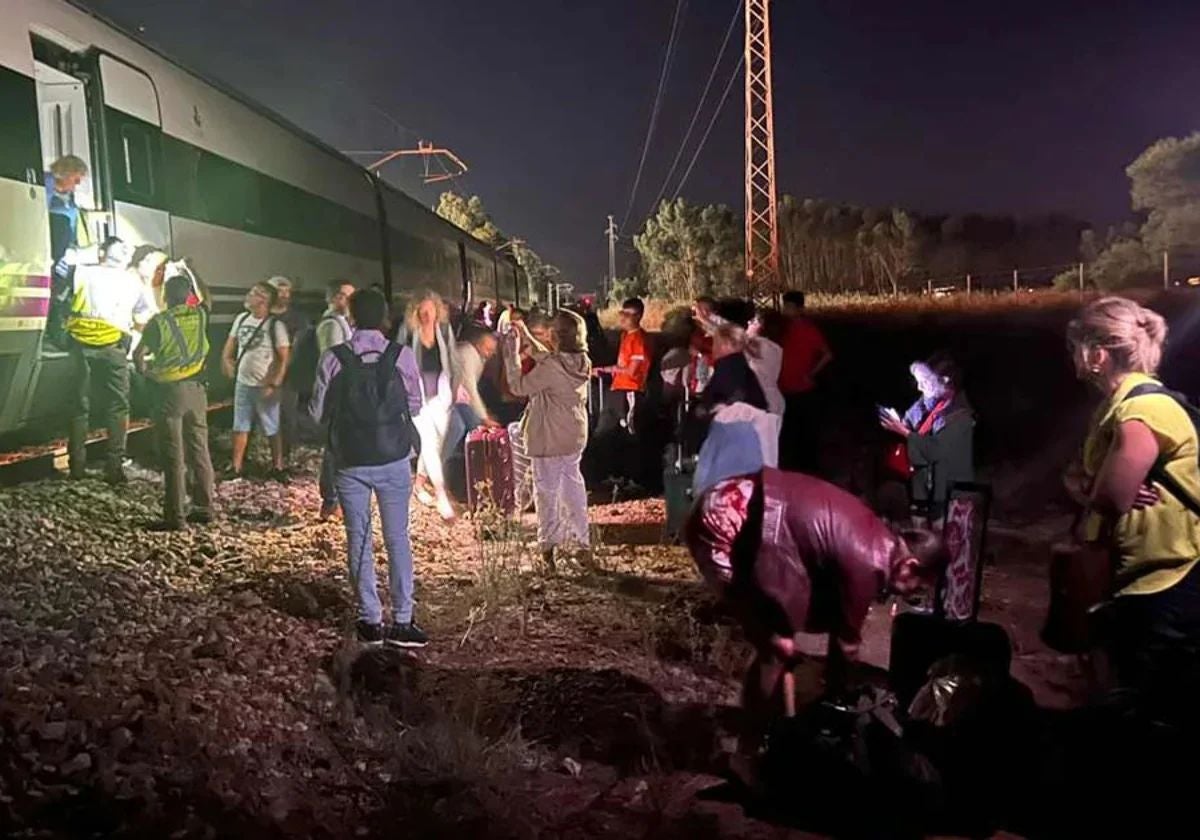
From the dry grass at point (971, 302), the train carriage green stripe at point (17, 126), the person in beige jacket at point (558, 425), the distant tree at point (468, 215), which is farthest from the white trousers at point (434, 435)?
the distant tree at point (468, 215)

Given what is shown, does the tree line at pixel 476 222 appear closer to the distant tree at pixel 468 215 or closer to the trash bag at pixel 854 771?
the distant tree at pixel 468 215

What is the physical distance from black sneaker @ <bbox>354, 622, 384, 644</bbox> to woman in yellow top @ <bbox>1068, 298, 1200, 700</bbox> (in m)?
3.71

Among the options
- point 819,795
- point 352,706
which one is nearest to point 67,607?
point 352,706

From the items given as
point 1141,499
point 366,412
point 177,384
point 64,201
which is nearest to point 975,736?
point 1141,499

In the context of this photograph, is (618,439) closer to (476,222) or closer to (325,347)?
(325,347)

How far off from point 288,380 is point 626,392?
3282 mm

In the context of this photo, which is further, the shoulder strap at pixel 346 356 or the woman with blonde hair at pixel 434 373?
the woman with blonde hair at pixel 434 373

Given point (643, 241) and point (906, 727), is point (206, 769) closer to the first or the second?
point (906, 727)

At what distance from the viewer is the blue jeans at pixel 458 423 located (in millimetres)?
9555

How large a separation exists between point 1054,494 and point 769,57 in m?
24.3

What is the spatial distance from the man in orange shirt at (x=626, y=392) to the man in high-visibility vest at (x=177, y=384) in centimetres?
348

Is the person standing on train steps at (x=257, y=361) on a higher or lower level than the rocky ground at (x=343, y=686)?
higher

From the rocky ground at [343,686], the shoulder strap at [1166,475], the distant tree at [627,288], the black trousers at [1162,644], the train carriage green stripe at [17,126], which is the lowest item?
the rocky ground at [343,686]

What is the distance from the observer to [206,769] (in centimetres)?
443
